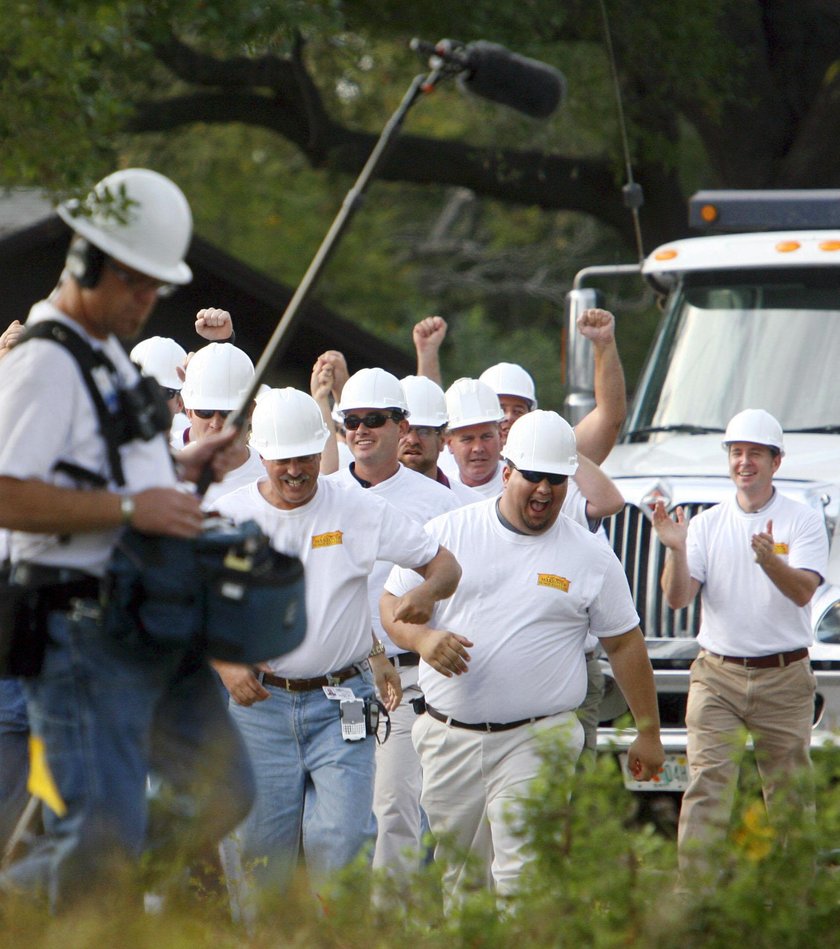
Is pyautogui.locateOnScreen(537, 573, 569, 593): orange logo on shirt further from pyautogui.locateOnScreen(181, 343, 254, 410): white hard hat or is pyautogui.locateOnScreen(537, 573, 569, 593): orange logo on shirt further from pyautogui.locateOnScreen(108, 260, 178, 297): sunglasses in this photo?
pyautogui.locateOnScreen(108, 260, 178, 297): sunglasses

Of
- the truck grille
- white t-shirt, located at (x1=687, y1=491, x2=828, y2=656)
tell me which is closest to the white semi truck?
the truck grille

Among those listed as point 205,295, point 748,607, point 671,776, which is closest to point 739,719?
point 748,607

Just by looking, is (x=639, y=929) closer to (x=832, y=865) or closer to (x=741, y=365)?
(x=832, y=865)

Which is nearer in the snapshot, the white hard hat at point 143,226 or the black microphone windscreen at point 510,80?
the white hard hat at point 143,226

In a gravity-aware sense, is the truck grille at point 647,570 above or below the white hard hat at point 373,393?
below

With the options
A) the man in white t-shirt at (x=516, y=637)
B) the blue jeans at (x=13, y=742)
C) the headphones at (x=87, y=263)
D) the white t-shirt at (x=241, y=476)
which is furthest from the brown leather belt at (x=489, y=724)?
the headphones at (x=87, y=263)

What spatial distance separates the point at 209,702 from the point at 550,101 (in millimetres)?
2077

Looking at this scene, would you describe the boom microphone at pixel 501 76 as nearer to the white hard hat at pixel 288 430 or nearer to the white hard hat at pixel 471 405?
the white hard hat at pixel 288 430

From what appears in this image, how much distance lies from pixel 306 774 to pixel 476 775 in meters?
0.66

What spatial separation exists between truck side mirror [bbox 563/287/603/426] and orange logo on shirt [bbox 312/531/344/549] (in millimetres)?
4022

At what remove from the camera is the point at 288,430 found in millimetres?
7070

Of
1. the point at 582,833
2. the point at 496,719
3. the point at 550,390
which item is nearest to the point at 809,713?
the point at 496,719

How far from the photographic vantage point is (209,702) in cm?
481

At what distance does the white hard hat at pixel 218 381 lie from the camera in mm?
8023
